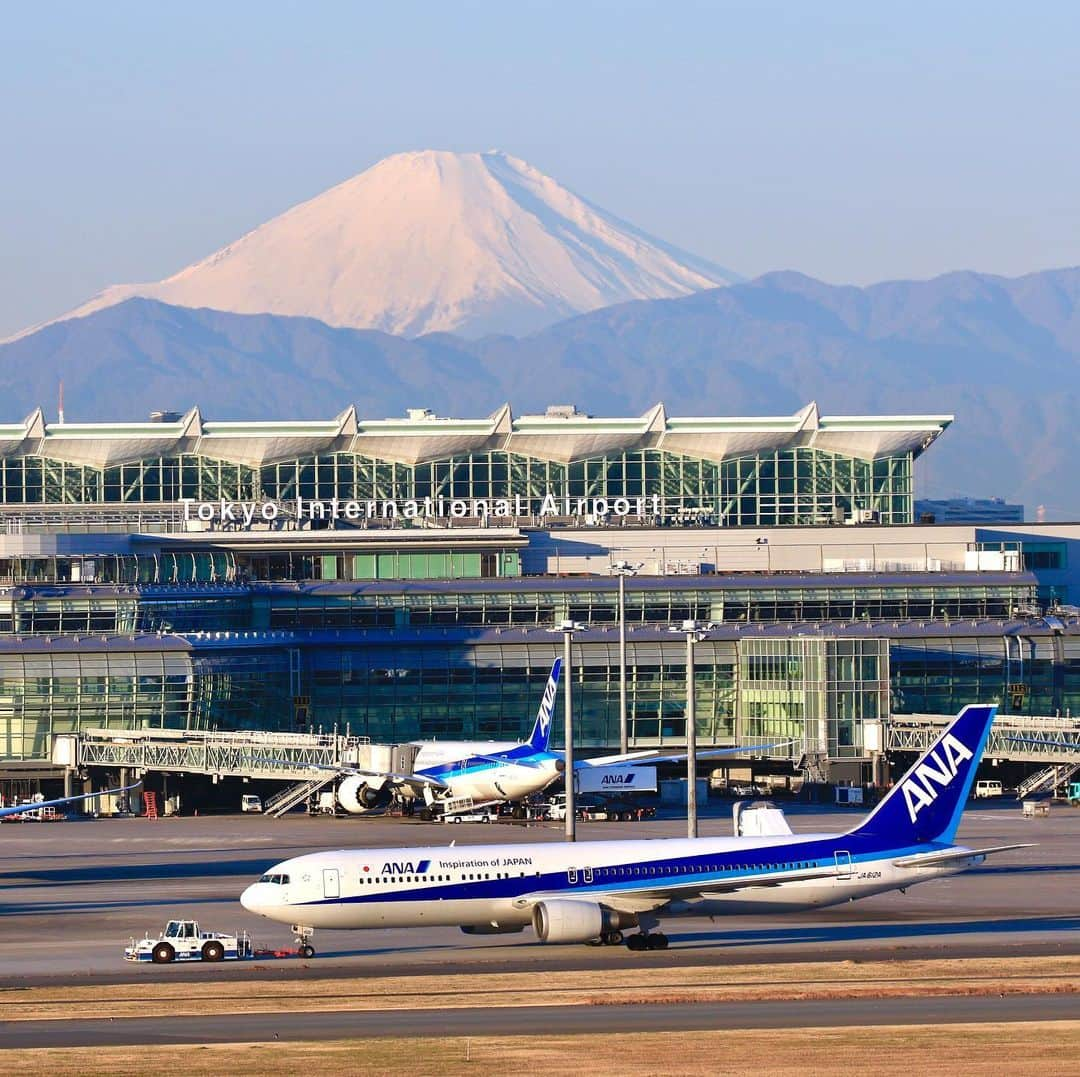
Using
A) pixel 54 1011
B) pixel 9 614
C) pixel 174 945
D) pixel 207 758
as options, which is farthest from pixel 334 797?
pixel 54 1011

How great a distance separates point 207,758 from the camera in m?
154

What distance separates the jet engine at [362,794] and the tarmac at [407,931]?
6330mm

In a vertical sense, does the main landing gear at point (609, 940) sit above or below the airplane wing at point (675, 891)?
below

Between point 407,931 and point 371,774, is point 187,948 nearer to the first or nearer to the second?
point 407,931

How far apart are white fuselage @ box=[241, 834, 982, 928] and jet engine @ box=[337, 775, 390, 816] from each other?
66620mm

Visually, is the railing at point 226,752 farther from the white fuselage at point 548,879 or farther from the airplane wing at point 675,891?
the airplane wing at point 675,891

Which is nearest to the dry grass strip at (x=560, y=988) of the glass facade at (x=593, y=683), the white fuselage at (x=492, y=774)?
the white fuselage at (x=492, y=774)

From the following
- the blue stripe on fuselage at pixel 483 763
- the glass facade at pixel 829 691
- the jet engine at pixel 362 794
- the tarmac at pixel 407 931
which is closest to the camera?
the tarmac at pixel 407 931

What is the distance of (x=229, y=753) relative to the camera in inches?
6053

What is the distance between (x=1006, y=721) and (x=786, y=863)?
81994 mm

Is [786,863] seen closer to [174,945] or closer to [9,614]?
[174,945]

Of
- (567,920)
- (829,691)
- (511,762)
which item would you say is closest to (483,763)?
(511,762)

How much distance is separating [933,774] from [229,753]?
7995cm

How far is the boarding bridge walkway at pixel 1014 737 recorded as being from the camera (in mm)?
155000
